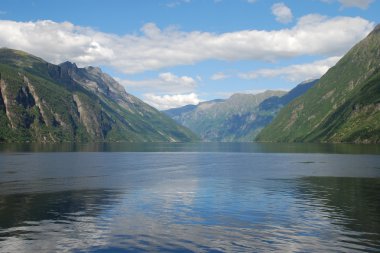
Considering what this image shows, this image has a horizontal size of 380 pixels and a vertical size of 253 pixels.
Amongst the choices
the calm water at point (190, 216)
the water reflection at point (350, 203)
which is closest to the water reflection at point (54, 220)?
the calm water at point (190, 216)

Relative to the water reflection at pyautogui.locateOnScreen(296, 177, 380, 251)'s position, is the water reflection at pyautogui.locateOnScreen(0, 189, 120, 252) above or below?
below

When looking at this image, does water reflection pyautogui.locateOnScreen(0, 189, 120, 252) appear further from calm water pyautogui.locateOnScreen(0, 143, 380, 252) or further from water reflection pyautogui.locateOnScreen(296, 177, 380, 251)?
water reflection pyautogui.locateOnScreen(296, 177, 380, 251)

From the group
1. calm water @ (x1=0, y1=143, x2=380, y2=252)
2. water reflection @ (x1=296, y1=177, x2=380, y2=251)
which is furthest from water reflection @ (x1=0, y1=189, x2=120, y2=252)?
water reflection @ (x1=296, y1=177, x2=380, y2=251)

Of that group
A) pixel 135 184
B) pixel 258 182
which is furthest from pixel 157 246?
pixel 258 182

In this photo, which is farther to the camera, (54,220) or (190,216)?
(190,216)

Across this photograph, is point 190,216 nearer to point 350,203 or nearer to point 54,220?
point 54,220

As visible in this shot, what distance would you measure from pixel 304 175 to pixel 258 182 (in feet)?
77.4

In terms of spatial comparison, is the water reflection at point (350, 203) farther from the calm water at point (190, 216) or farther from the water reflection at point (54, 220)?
the water reflection at point (54, 220)

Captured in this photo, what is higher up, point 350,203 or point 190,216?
point 350,203

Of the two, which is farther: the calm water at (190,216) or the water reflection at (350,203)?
the water reflection at (350,203)

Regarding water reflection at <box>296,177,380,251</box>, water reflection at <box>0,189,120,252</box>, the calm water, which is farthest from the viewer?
water reflection at <box>296,177,380,251</box>

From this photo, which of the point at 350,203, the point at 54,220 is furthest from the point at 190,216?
the point at 350,203

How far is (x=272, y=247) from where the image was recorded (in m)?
41.8

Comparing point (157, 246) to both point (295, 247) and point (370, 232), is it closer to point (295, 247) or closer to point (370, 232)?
point (295, 247)
